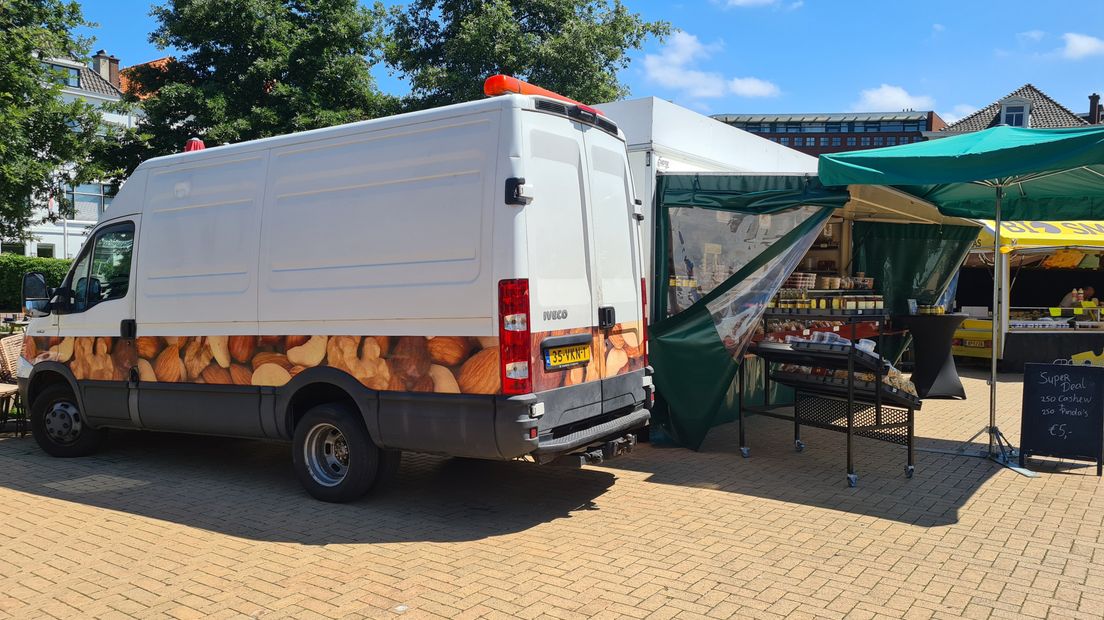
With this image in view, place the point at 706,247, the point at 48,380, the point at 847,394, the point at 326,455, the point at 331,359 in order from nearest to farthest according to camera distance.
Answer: the point at 331,359 < the point at 326,455 < the point at 847,394 < the point at 48,380 < the point at 706,247

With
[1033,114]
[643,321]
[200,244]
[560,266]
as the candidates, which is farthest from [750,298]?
[1033,114]

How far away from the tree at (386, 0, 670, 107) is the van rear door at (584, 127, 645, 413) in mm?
15144

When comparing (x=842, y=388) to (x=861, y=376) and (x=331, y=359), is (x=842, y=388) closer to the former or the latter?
(x=861, y=376)


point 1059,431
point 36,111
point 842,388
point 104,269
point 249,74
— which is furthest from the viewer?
point 249,74

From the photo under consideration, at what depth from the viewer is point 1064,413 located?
6586 mm

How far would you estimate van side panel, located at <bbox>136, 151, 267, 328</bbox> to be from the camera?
232 inches

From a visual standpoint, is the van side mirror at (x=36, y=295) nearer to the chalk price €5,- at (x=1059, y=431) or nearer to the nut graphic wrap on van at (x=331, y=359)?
the nut graphic wrap on van at (x=331, y=359)

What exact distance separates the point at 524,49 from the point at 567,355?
17.6 metres

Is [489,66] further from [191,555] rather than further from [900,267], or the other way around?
[191,555]

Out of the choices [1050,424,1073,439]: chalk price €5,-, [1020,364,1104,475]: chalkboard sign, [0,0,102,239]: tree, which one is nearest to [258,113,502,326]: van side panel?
[1020,364,1104,475]: chalkboard sign

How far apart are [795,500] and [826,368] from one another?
4.42 feet

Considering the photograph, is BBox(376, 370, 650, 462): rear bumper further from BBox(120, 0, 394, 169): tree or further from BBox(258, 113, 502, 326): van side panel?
BBox(120, 0, 394, 169): tree

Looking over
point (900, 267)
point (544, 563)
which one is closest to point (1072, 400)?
point (900, 267)

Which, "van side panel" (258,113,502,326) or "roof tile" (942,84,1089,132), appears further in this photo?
"roof tile" (942,84,1089,132)
